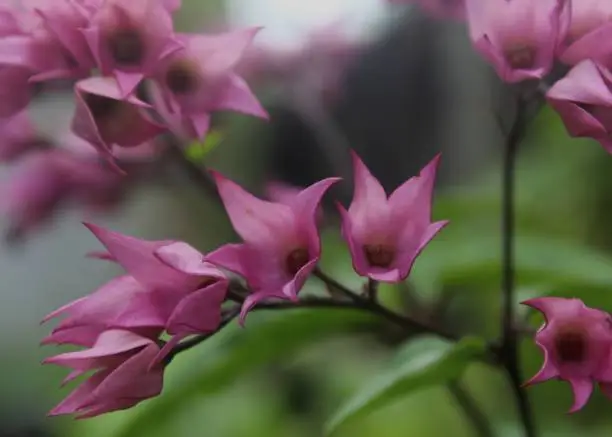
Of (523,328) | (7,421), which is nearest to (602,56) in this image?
(523,328)

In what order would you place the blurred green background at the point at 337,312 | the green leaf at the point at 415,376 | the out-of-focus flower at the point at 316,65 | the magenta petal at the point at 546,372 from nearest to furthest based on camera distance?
the magenta petal at the point at 546,372 → the green leaf at the point at 415,376 → the blurred green background at the point at 337,312 → the out-of-focus flower at the point at 316,65

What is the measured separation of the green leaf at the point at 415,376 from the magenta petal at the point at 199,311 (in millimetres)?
117

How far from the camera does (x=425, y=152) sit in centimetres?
114

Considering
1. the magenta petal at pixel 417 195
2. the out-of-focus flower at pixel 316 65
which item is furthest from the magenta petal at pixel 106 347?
the out-of-focus flower at pixel 316 65

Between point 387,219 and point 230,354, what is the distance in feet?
0.70

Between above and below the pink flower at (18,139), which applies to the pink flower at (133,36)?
above

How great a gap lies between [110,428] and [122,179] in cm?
17

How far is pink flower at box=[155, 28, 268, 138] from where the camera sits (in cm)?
40

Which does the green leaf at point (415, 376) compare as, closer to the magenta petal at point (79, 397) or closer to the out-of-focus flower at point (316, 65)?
the magenta petal at point (79, 397)

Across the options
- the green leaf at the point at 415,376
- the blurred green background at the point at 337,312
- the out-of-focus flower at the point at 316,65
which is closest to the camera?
the green leaf at the point at 415,376

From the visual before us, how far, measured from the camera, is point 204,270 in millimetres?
333

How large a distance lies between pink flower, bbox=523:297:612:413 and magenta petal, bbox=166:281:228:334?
109mm

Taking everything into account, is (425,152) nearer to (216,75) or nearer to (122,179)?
(122,179)

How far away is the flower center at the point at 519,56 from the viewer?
1.25 feet
